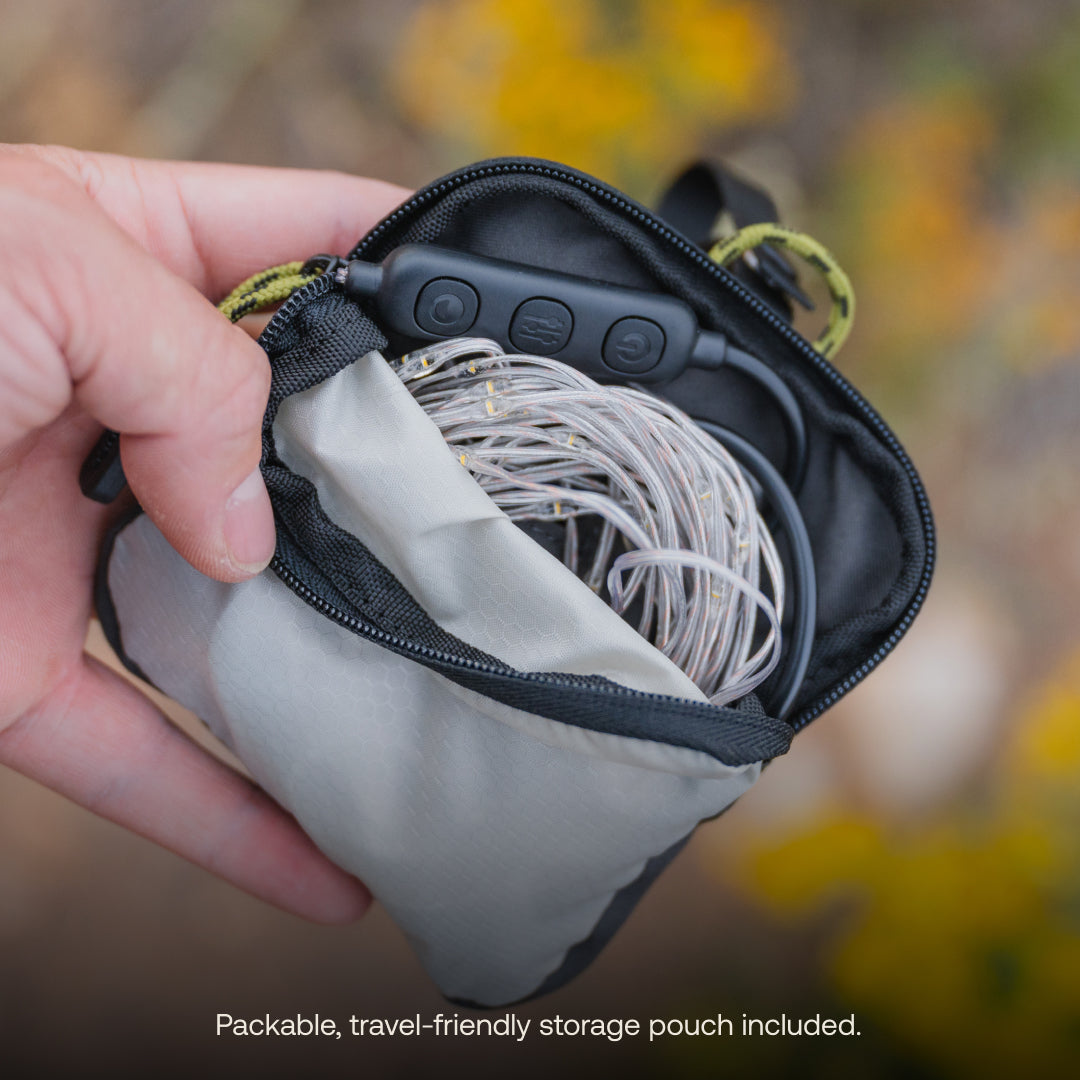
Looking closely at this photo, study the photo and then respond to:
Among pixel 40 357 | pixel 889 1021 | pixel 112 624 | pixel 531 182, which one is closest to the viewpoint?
pixel 40 357

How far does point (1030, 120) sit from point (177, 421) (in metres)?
1.31

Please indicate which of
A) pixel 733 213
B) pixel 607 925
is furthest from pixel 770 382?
pixel 607 925

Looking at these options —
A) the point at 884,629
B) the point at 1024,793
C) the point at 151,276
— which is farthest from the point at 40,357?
the point at 1024,793

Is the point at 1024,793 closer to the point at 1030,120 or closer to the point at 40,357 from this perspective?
the point at 1030,120

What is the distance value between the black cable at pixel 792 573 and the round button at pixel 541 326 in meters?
0.14

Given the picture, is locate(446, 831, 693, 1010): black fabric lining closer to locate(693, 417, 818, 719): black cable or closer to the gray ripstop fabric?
the gray ripstop fabric

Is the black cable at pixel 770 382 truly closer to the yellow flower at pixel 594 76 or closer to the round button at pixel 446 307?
the round button at pixel 446 307

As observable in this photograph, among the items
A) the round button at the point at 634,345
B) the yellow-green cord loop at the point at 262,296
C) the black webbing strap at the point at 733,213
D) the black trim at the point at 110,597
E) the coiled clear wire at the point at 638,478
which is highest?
the black webbing strap at the point at 733,213

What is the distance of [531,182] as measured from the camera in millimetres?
713

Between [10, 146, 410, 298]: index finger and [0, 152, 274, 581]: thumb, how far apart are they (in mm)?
266

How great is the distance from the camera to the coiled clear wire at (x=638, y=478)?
0.72m

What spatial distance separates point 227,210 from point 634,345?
44 cm

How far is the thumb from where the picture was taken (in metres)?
0.58

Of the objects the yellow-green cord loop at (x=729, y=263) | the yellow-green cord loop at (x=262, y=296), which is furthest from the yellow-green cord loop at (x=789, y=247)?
the yellow-green cord loop at (x=262, y=296)
